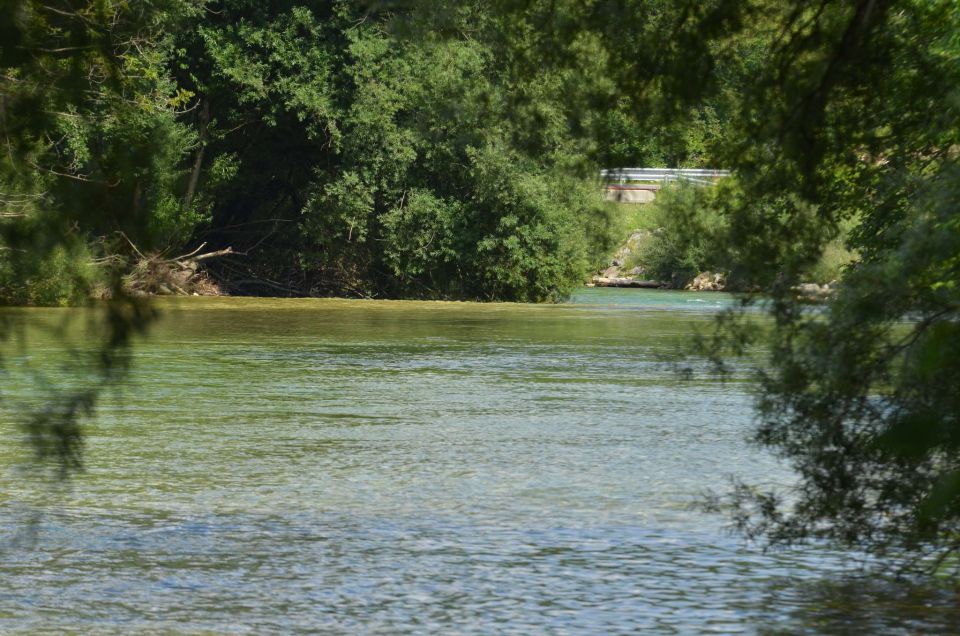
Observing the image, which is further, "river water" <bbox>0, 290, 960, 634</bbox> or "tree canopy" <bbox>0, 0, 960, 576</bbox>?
"river water" <bbox>0, 290, 960, 634</bbox>

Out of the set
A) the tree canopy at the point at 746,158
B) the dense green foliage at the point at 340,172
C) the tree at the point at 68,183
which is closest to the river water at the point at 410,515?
the tree canopy at the point at 746,158

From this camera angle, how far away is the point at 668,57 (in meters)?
8.39

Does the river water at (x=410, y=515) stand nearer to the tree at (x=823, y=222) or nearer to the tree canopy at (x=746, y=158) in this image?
the tree at (x=823, y=222)

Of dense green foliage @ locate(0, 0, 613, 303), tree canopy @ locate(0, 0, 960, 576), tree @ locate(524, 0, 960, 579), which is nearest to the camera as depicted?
tree canopy @ locate(0, 0, 960, 576)

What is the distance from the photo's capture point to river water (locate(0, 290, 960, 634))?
7227mm

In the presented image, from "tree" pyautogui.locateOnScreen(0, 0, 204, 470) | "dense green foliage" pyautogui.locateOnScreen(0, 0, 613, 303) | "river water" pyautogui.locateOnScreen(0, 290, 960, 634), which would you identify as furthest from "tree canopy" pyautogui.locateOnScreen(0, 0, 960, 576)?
"dense green foliage" pyautogui.locateOnScreen(0, 0, 613, 303)

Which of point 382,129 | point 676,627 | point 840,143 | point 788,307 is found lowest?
point 676,627

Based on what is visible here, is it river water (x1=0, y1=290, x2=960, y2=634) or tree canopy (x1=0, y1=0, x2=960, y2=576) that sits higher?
tree canopy (x1=0, y1=0, x2=960, y2=576)

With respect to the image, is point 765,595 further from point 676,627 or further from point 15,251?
point 15,251

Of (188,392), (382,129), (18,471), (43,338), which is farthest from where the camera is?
(382,129)

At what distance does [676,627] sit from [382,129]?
95.6ft

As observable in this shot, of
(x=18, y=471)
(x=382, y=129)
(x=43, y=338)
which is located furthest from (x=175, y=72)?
(x=18, y=471)

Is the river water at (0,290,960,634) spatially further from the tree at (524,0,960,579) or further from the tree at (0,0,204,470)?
the tree at (0,0,204,470)

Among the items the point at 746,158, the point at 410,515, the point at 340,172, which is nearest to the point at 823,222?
the point at 746,158
